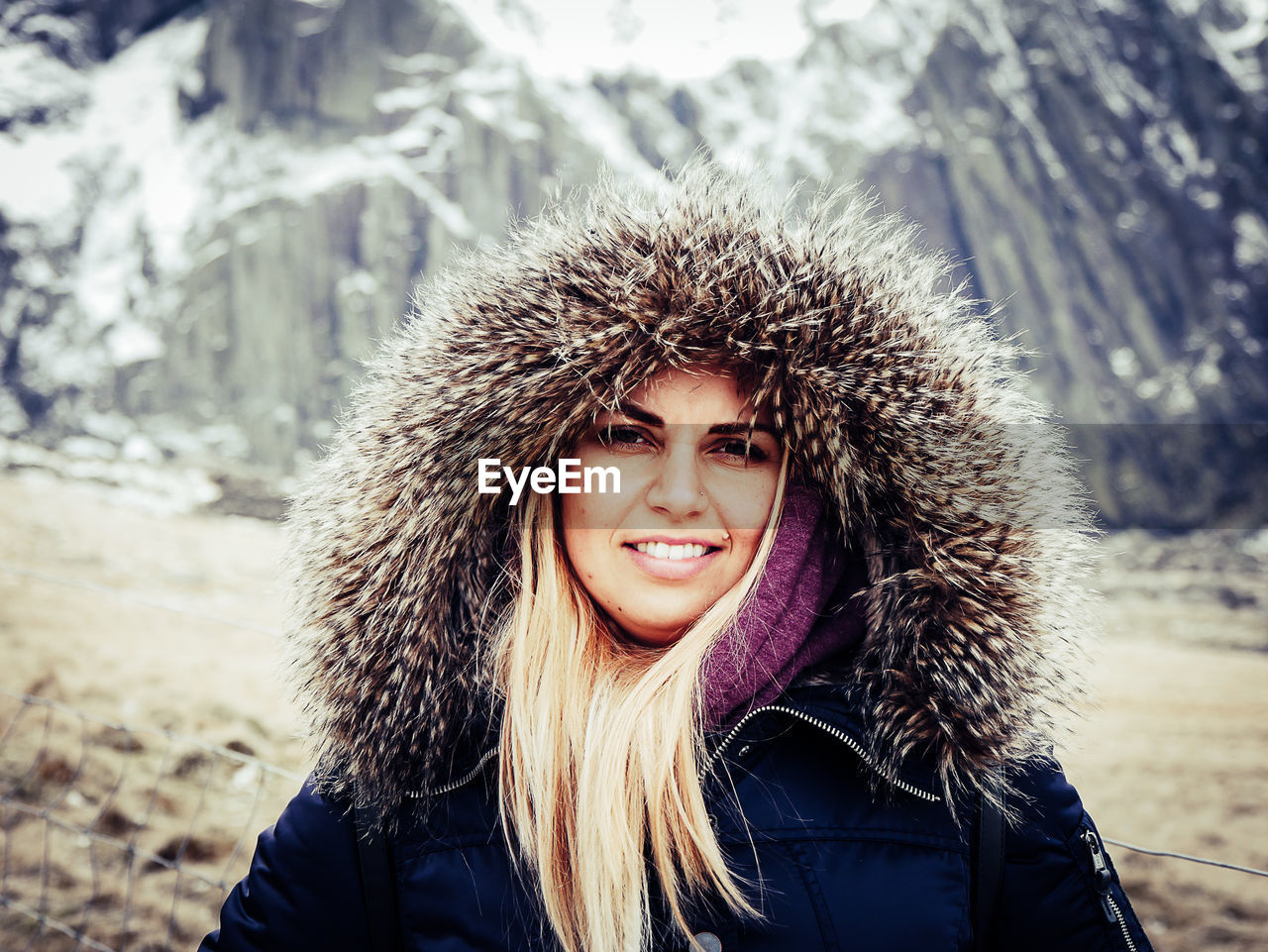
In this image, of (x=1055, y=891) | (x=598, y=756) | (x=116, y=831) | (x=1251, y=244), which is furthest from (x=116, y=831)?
(x=1251, y=244)

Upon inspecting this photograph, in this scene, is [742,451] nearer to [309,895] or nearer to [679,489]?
[679,489]

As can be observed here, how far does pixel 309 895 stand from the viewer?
3.31 ft

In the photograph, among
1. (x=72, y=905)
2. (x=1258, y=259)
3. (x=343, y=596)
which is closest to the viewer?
(x=343, y=596)

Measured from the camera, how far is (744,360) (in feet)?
3.46

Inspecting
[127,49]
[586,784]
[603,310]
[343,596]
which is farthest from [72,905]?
[127,49]

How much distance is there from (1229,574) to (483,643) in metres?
11.3

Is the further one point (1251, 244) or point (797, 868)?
point (1251, 244)

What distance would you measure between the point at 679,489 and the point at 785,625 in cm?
24

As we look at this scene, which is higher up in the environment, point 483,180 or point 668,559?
point 483,180

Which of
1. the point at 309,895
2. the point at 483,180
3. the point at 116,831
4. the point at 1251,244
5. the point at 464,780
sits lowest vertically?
the point at 116,831

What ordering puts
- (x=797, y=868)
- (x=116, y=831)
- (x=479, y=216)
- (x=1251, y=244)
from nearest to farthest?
(x=797, y=868) < (x=116, y=831) < (x=1251, y=244) < (x=479, y=216)

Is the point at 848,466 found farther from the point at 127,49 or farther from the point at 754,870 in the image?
the point at 127,49

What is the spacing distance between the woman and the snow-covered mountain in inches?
548

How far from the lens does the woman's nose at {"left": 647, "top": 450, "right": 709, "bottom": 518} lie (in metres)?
1.01
